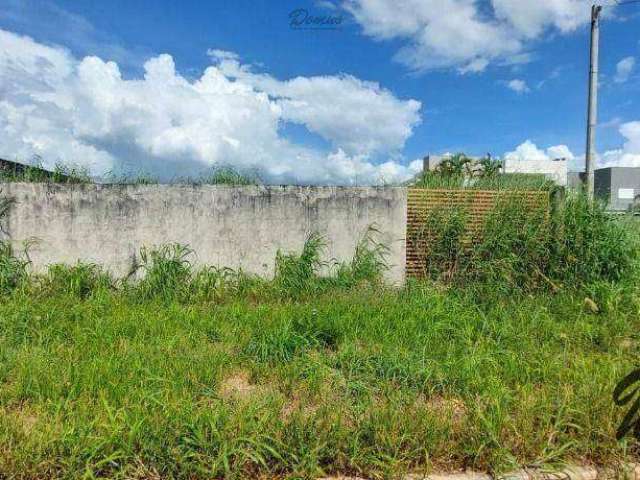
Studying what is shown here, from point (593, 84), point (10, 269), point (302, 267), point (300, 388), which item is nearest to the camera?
point (300, 388)

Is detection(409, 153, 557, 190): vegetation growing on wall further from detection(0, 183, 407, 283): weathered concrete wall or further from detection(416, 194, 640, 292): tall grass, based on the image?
detection(0, 183, 407, 283): weathered concrete wall

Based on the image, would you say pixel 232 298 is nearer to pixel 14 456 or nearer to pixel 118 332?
pixel 118 332

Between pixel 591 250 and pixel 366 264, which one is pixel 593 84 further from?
pixel 366 264

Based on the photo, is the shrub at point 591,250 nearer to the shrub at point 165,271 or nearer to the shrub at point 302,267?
the shrub at point 302,267

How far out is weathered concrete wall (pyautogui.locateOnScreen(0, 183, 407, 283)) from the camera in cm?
531

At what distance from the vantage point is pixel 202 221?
5.55 metres

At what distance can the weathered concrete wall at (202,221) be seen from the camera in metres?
5.31

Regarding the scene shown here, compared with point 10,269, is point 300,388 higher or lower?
lower

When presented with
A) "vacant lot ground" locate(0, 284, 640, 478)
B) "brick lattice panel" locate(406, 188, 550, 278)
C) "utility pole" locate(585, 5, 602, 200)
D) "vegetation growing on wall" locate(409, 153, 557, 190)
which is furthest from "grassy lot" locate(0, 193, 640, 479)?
"utility pole" locate(585, 5, 602, 200)

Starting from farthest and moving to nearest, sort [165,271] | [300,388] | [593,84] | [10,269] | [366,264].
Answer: [593,84]
[366,264]
[165,271]
[10,269]
[300,388]

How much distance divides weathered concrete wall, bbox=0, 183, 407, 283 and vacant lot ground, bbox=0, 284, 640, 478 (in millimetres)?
1019

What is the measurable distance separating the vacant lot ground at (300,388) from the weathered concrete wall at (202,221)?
1.02 meters

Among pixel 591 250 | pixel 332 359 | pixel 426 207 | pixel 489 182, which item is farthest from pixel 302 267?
pixel 591 250

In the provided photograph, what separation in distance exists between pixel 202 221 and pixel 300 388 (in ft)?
10.7
